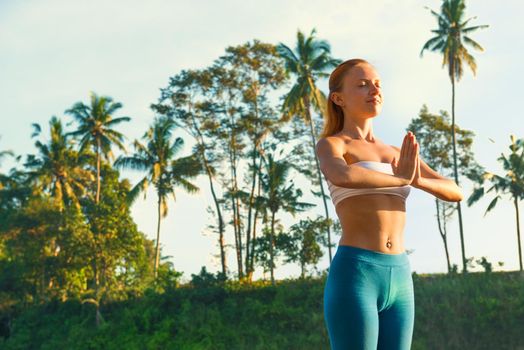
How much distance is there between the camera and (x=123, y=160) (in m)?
39.3

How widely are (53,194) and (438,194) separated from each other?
39.2 metres

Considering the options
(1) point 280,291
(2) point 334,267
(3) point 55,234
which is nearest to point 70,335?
(3) point 55,234

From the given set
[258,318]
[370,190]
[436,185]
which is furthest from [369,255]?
[258,318]

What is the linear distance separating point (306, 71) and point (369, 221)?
1286 inches

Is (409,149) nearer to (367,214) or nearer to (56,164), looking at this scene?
(367,214)

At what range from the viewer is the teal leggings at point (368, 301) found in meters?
2.71

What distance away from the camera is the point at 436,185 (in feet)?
9.65

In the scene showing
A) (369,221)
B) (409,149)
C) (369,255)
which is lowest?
(369,255)

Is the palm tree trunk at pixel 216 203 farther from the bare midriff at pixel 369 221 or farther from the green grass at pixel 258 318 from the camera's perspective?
the bare midriff at pixel 369 221

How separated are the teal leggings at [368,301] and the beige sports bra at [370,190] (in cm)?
19

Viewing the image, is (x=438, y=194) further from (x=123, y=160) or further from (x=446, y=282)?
(x=123, y=160)

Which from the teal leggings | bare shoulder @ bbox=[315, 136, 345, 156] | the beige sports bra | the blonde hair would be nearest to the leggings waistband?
the teal leggings

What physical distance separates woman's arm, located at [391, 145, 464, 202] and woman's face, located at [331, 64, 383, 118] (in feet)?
0.83

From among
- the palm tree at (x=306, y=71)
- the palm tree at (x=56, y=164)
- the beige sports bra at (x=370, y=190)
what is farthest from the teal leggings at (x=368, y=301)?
the palm tree at (x=56, y=164)
